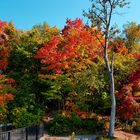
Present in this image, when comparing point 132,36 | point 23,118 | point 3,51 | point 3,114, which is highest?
point 132,36

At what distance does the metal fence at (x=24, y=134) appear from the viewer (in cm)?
1580

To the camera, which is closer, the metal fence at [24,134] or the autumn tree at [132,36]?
the metal fence at [24,134]

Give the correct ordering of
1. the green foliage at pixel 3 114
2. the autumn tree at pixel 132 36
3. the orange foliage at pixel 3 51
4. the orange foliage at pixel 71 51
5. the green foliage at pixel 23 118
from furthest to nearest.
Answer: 1. the autumn tree at pixel 132 36
2. the orange foliage at pixel 3 51
3. the orange foliage at pixel 71 51
4. the green foliage at pixel 3 114
5. the green foliage at pixel 23 118

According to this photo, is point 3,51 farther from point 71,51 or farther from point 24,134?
point 24,134

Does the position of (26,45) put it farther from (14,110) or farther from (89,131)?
(89,131)

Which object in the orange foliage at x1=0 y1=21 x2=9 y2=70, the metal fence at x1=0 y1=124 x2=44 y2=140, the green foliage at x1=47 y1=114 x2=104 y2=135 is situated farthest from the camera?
the orange foliage at x1=0 y1=21 x2=9 y2=70

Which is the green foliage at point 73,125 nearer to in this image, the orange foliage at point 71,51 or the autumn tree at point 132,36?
the orange foliage at point 71,51

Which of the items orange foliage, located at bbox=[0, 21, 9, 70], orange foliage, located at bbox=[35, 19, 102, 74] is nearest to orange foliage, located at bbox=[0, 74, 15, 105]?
orange foliage, located at bbox=[0, 21, 9, 70]

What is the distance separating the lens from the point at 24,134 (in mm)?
18250

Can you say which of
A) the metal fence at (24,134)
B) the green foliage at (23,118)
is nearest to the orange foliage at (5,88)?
the green foliage at (23,118)

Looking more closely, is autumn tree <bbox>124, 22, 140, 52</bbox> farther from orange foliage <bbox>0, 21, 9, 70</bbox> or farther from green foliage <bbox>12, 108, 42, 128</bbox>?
green foliage <bbox>12, 108, 42, 128</bbox>

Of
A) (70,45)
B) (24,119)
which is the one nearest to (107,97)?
(70,45)

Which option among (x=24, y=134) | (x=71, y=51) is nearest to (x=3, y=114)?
(x=71, y=51)

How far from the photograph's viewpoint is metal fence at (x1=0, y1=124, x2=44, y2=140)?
15.8 meters
